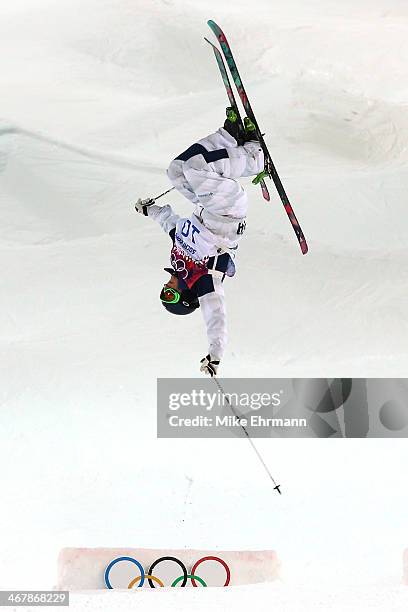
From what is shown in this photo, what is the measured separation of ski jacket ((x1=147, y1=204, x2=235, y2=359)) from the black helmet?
4 cm

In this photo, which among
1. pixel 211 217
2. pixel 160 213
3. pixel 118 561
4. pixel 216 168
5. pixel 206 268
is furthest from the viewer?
pixel 118 561

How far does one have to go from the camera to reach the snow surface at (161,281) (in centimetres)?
741

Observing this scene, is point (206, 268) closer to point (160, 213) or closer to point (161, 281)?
point (160, 213)

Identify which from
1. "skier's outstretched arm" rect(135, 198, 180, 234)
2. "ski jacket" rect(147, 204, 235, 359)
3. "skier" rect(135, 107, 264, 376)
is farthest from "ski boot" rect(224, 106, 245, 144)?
"skier's outstretched arm" rect(135, 198, 180, 234)

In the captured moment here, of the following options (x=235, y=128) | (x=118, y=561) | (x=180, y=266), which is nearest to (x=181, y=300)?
(x=180, y=266)

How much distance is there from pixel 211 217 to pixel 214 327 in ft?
1.99

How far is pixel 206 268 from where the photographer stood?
616 cm

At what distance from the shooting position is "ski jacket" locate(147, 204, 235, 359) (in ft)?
20.0

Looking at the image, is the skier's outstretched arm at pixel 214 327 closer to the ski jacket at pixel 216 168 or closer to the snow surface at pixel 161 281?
the ski jacket at pixel 216 168

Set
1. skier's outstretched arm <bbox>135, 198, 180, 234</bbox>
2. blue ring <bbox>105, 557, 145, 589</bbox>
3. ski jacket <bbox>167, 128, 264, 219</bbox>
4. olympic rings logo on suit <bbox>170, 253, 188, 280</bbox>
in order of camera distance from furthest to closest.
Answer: blue ring <bbox>105, 557, 145, 589</bbox>
skier's outstretched arm <bbox>135, 198, 180, 234</bbox>
olympic rings logo on suit <bbox>170, 253, 188, 280</bbox>
ski jacket <bbox>167, 128, 264, 219</bbox>

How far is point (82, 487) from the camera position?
7.71 metres

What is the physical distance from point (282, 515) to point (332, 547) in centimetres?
43

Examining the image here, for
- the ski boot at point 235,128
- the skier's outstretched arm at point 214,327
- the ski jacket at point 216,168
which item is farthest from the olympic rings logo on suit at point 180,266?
the ski boot at point 235,128

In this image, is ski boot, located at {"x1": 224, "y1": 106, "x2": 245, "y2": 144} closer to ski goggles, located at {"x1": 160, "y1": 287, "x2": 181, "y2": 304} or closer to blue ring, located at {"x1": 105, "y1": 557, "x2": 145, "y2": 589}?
ski goggles, located at {"x1": 160, "y1": 287, "x2": 181, "y2": 304}
